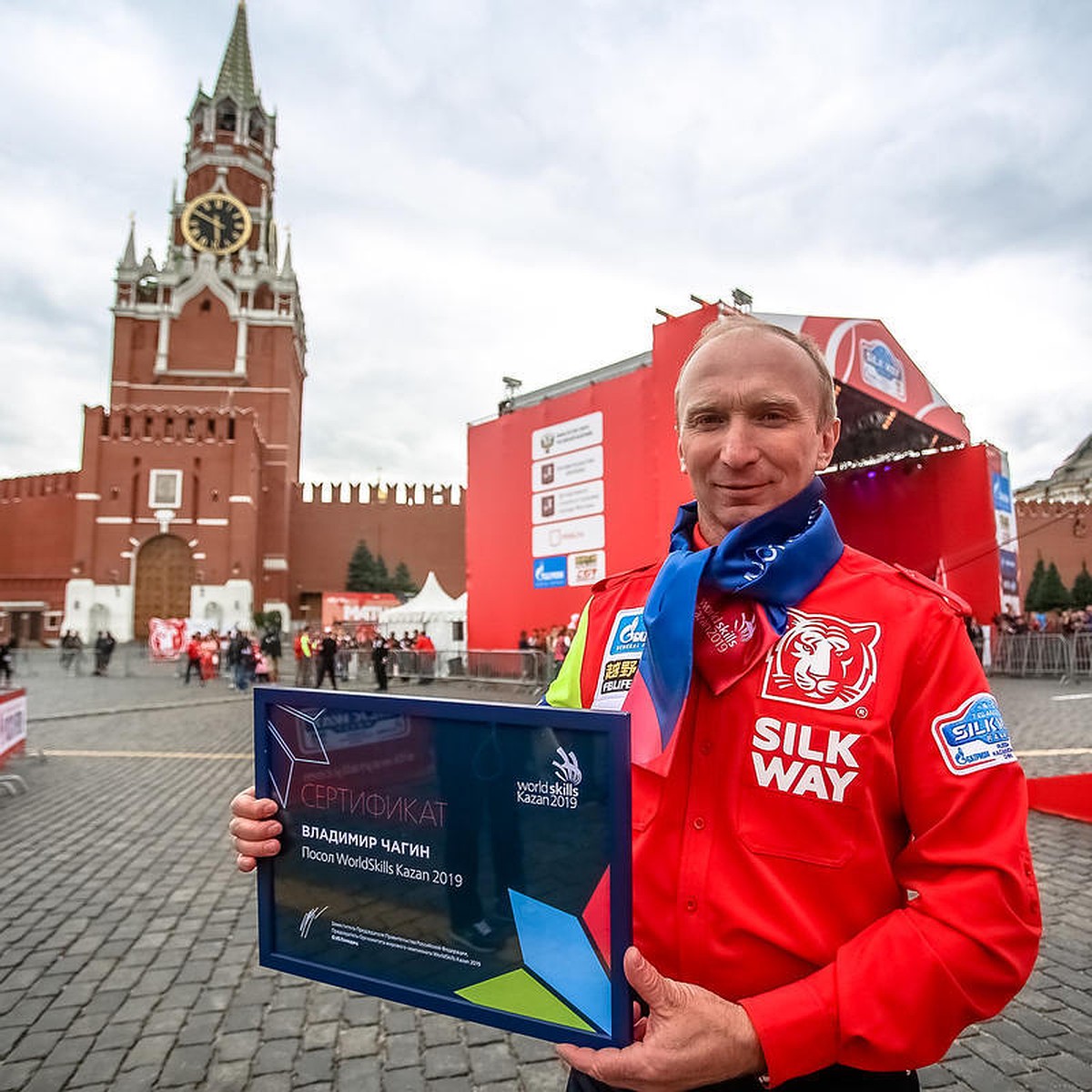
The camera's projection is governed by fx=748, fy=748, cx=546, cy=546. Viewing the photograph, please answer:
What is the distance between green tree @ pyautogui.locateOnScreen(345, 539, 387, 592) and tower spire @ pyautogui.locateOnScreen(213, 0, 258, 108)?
33.0 m

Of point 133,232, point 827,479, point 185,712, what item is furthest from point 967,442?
point 133,232

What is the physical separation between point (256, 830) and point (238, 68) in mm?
66260

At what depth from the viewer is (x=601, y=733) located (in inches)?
37.0

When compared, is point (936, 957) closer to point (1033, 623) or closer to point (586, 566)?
point (586, 566)

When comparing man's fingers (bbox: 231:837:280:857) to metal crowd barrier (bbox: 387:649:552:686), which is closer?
man's fingers (bbox: 231:837:280:857)

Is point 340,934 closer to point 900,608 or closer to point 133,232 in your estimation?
point 900,608

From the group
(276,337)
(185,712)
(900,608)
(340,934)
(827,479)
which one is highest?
(276,337)

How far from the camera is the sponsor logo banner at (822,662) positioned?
1.02m

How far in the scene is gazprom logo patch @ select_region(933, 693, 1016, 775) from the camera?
95 centimetres

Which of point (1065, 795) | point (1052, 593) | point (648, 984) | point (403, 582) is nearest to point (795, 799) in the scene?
point (648, 984)

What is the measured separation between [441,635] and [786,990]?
19949mm

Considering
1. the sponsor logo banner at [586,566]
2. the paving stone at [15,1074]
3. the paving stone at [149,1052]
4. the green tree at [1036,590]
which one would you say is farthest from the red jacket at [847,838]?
the green tree at [1036,590]

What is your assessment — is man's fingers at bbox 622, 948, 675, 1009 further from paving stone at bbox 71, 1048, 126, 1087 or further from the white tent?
the white tent

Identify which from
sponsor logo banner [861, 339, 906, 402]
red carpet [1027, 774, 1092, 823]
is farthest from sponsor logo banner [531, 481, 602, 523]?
red carpet [1027, 774, 1092, 823]
